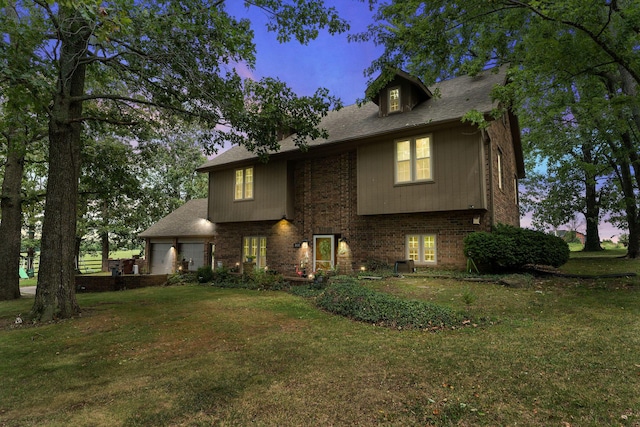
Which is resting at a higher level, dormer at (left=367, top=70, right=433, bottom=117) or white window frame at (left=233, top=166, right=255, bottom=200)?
dormer at (left=367, top=70, right=433, bottom=117)

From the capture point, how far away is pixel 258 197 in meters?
15.8

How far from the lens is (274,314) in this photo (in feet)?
25.5

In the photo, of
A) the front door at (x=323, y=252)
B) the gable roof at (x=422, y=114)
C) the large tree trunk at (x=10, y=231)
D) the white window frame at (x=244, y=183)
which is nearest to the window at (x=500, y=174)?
the gable roof at (x=422, y=114)

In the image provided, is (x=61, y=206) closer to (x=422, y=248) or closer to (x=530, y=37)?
(x=422, y=248)

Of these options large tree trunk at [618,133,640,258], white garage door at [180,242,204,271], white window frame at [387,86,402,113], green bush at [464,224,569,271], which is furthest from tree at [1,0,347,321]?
large tree trunk at [618,133,640,258]

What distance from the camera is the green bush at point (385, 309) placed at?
6180 millimetres

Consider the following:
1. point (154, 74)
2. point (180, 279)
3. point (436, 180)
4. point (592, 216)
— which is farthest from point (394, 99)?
point (592, 216)

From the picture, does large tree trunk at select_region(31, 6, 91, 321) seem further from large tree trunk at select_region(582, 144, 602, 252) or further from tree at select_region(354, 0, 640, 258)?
large tree trunk at select_region(582, 144, 602, 252)

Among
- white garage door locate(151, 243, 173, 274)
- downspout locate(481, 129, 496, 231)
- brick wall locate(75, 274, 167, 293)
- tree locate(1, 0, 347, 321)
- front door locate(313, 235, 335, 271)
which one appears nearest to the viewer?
tree locate(1, 0, 347, 321)

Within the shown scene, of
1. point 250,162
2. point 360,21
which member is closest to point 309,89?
point 360,21

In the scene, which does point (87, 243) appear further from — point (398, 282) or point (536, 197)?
point (536, 197)

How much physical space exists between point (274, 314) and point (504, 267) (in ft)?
24.3

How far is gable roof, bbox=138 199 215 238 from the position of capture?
20567 mm

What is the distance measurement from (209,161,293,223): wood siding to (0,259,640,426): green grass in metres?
8.08
